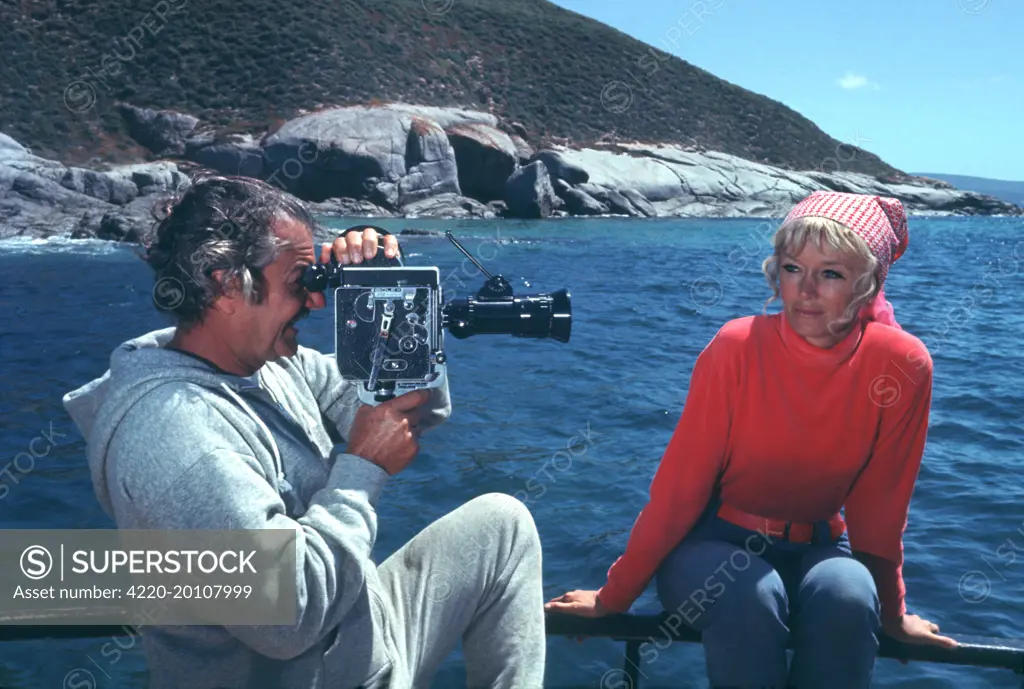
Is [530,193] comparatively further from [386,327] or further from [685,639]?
[386,327]

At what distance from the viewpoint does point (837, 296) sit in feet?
6.83

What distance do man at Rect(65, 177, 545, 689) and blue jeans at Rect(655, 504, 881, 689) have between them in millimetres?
374

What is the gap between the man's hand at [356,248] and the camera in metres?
1.80

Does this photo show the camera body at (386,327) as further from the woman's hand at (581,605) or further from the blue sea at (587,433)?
the blue sea at (587,433)

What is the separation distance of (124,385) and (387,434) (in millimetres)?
447

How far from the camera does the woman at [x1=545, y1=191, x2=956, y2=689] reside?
81.1 inches

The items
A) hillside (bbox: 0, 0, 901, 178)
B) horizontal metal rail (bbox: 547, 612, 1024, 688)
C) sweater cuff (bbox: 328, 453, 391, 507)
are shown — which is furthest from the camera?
hillside (bbox: 0, 0, 901, 178)

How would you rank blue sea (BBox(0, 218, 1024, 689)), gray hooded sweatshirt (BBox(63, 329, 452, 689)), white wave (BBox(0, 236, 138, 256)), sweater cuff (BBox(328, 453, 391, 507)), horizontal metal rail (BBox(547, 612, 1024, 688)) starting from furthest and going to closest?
white wave (BBox(0, 236, 138, 256))
blue sea (BBox(0, 218, 1024, 689))
horizontal metal rail (BBox(547, 612, 1024, 688))
sweater cuff (BBox(328, 453, 391, 507))
gray hooded sweatshirt (BBox(63, 329, 452, 689))

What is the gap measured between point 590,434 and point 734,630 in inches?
187

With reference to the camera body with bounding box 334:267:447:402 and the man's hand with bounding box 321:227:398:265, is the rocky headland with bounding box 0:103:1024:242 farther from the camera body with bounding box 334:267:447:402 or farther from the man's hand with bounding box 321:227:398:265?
the camera body with bounding box 334:267:447:402

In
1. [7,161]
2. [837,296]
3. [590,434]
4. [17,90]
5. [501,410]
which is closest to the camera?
[837,296]

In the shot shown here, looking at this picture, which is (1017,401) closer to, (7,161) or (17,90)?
(7,161)

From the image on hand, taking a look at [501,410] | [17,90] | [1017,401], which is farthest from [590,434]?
[17,90]

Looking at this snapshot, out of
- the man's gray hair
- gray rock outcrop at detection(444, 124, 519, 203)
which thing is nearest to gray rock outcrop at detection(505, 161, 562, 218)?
gray rock outcrop at detection(444, 124, 519, 203)
